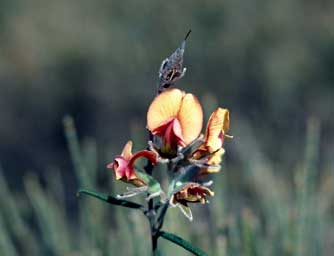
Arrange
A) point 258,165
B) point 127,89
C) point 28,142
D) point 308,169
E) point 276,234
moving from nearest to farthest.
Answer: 1. point 308,169
2. point 276,234
3. point 258,165
4. point 28,142
5. point 127,89

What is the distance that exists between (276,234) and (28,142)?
344 centimetres

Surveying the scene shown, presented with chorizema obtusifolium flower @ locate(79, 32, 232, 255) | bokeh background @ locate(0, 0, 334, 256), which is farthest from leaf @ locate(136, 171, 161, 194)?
bokeh background @ locate(0, 0, 334, 256)

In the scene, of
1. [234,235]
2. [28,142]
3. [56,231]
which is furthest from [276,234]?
[28,142]

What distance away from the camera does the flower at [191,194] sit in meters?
0.92

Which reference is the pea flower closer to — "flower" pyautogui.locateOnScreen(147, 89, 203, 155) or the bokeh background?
"flower" pyautogui.locateOnScreen(147, 89, 203, 155)

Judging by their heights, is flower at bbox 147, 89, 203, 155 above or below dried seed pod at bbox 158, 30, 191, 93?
below

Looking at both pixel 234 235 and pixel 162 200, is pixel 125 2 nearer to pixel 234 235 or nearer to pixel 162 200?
pixel 234 235

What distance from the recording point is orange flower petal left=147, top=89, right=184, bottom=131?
91cm

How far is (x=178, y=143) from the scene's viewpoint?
93 centimetres

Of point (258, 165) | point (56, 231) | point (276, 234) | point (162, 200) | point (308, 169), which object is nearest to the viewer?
point (162, 200)

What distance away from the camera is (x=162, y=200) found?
928mm

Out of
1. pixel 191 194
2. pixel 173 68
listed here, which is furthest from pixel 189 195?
pixel 173 68

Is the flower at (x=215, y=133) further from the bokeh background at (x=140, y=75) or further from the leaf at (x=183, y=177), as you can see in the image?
the bokeh background at (x=140, y=75)

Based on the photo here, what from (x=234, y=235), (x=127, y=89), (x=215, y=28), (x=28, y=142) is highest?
(x=215, y=28)
